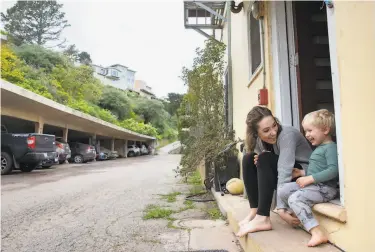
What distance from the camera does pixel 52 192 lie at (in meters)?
5.81

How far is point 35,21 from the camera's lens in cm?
4016

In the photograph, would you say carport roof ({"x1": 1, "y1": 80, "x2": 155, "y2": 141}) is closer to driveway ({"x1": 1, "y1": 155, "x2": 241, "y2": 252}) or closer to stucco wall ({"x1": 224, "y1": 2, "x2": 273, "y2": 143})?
driveway ({"x1": 1, "y1": 155, "x2": 241, "y2": 252})

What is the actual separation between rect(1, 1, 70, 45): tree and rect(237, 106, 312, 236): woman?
139 feet

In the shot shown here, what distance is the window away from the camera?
3.91m

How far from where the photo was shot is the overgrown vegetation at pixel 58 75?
24453mm

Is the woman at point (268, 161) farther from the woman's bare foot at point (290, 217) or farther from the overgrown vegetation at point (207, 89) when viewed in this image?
the overgrown vegetation at point (207, 89)

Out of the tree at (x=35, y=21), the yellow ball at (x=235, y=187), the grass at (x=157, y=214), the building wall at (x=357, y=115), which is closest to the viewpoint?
the building wall at (x=357, y=115)

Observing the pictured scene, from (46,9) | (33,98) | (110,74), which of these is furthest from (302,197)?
(110,74)

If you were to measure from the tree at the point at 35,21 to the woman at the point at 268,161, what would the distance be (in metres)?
42.3

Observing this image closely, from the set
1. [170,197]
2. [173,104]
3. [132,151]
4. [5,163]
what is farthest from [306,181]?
[132,151]

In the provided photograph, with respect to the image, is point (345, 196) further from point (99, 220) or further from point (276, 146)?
point (99, 220)

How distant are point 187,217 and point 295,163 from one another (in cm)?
192

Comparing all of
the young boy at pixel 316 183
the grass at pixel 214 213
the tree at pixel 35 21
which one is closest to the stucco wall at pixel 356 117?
the young boy at pixel 316 183

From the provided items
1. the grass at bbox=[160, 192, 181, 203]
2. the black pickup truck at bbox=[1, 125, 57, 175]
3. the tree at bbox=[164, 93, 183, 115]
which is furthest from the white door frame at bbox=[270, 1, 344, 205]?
the black pickup truck at bbox=[1, 125, 57, 175]
